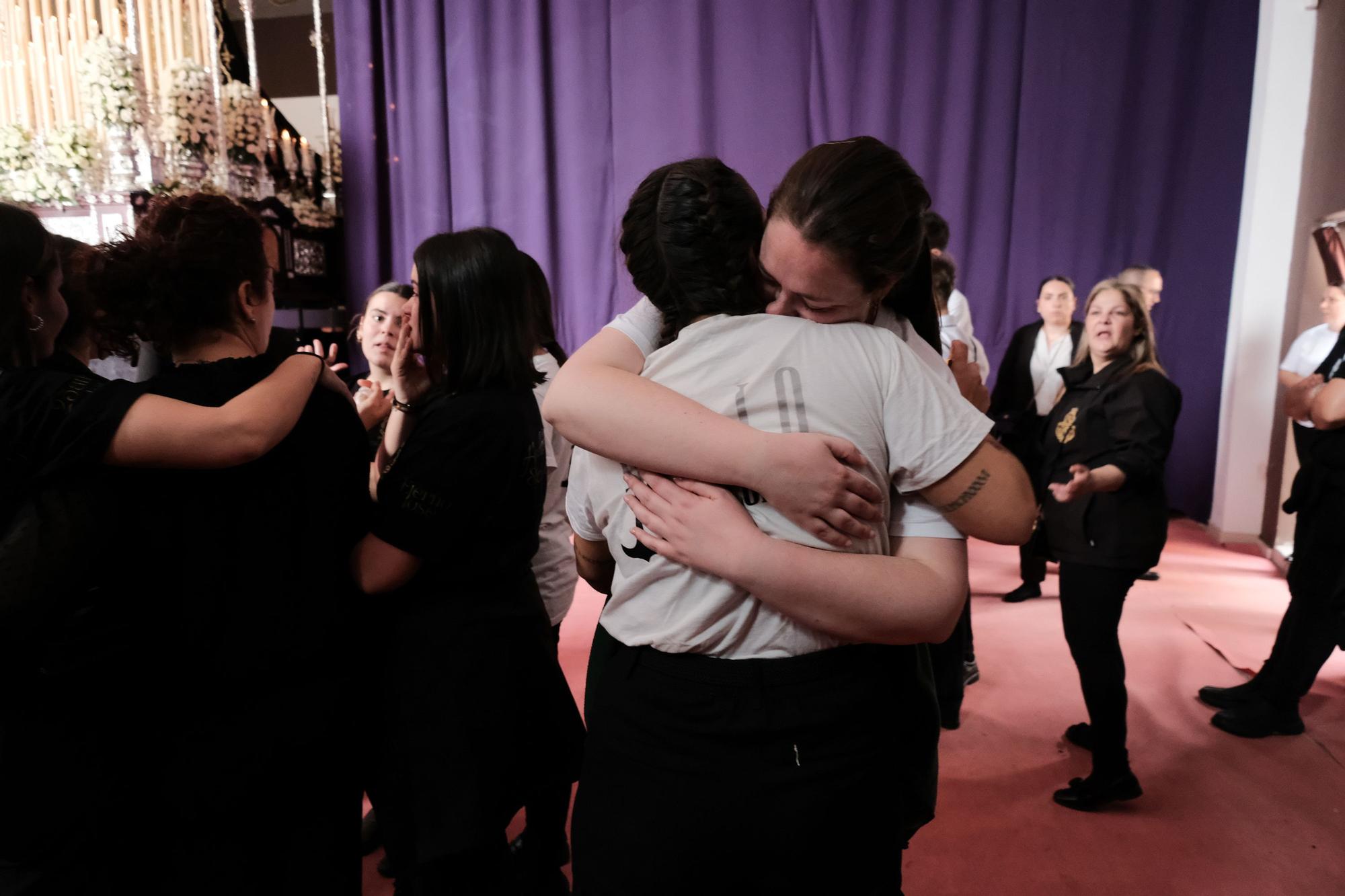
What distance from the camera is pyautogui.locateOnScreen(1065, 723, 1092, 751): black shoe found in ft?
8.82

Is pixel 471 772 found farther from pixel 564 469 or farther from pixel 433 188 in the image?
pixel 433 188

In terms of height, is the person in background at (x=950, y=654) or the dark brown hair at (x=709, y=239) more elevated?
the dark brown hair at (x=709, y=239)

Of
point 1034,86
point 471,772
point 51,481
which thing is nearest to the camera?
point 51,481

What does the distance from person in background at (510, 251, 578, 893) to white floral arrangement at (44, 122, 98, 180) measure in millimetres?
3393

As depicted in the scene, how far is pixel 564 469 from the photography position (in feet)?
7.04

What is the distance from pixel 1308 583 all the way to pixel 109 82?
17.6 ft

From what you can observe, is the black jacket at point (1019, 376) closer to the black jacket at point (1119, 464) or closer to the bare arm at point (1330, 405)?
the bare arm at point (1330, 405)

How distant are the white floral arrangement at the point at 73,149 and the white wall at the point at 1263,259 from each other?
6239 mm

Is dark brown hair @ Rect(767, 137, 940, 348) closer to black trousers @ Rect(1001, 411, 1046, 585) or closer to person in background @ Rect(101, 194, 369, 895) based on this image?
person in background @ Rect(101, 194, 369, 895)

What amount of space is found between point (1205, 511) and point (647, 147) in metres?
4.24

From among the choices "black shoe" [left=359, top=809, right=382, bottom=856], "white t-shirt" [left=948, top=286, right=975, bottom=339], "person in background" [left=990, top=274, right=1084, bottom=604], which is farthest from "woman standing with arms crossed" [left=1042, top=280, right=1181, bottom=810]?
"black shoe" [left=359, top=809, right=382, bottom=856]

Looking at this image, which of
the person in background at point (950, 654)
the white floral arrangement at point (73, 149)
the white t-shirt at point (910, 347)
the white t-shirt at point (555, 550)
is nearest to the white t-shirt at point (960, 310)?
the person in background at point (950, 654)

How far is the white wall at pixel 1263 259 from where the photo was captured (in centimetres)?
477

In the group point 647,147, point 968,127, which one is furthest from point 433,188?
point 968,127
